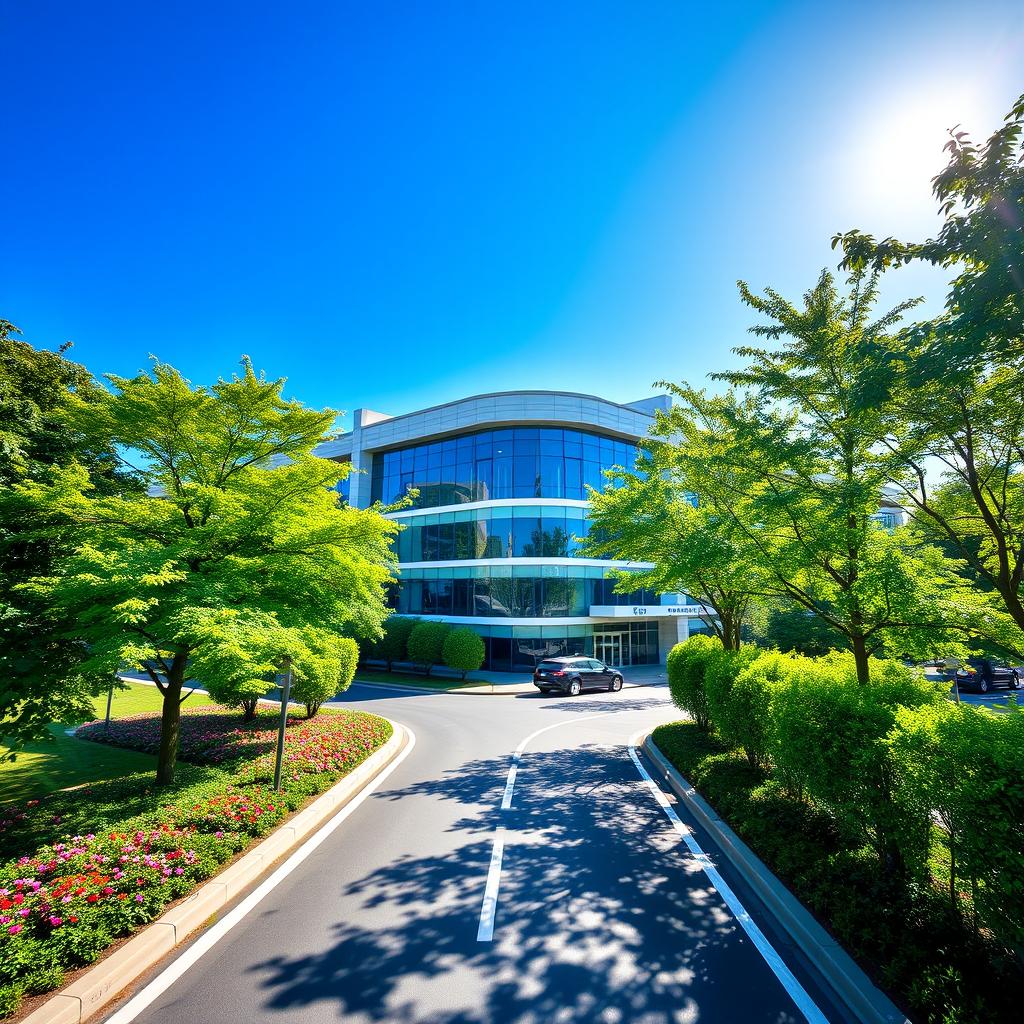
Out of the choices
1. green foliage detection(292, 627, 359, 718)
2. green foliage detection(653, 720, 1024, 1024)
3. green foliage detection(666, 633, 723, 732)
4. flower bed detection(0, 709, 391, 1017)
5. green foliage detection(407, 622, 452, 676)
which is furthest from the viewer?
green foliage detection(407, 622, 452, 676)

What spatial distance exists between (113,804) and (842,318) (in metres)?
13.6

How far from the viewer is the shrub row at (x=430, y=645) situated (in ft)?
85.4

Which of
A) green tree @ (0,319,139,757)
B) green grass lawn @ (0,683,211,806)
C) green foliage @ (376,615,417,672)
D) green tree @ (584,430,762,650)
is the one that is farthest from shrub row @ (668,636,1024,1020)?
green foliage @ (376,615,417,672)

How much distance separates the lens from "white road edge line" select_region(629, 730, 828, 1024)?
3693 millimetres

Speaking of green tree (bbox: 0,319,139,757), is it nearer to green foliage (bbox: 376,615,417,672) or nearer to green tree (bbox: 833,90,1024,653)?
green tree (bbox: 833,90,1024,653)

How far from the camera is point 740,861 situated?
5777mm

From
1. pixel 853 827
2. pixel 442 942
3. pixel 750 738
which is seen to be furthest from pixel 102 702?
pixel 853 827

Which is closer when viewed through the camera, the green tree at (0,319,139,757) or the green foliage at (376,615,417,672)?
the green tree at (0,319,139,757)

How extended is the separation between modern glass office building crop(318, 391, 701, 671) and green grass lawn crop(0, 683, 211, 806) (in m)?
20.1

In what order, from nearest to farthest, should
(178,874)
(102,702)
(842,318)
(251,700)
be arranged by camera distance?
(178,874), (842,318), (251,700), (102,702)

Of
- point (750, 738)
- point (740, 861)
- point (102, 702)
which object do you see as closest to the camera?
point (740, 861)

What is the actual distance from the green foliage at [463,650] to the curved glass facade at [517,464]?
935 cm

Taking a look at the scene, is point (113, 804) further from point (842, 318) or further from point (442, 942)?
point (842, 318)

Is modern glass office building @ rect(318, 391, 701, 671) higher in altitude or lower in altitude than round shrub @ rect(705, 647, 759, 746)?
higher
